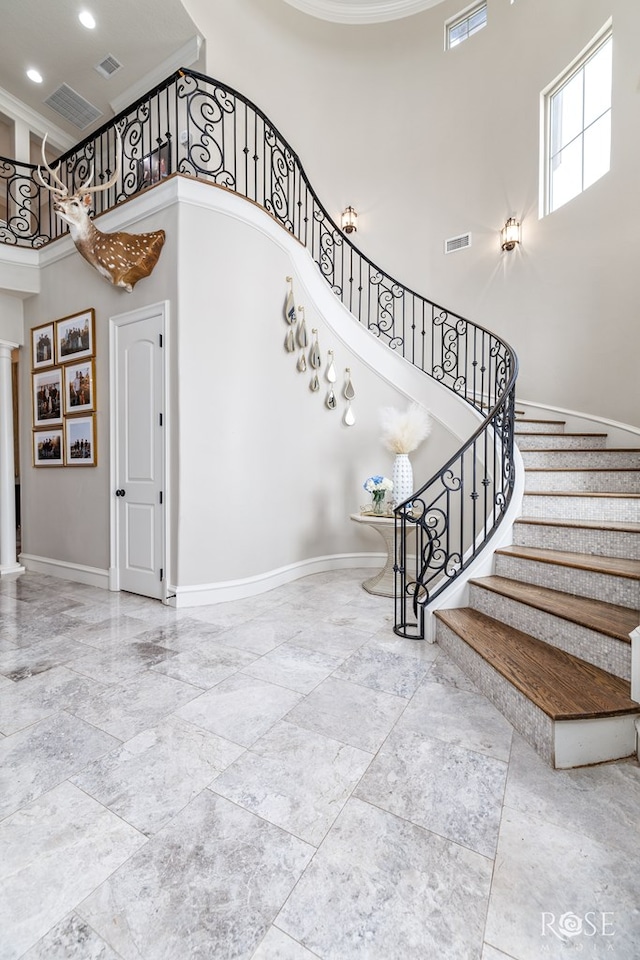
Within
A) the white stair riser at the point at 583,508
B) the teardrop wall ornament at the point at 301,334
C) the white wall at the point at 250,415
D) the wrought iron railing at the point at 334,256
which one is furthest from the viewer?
the teardrop wall ornament at the point at 301,334

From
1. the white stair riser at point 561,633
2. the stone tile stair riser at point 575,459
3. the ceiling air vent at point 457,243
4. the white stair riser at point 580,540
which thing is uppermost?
the ceiling air vent at point 457,243

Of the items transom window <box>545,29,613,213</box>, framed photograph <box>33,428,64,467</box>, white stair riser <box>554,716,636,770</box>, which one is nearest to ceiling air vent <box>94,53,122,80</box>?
framed photograph <box>33,428,64,467</box>

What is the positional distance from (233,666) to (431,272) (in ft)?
19.4

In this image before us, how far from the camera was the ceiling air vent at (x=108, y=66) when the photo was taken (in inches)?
193

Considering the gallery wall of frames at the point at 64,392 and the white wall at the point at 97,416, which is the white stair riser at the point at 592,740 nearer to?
the white wall at the point at 97,416

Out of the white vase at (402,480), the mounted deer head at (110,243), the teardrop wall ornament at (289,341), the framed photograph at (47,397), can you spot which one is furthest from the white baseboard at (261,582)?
the mounted deer head at (110,243)

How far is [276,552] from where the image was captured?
413cm

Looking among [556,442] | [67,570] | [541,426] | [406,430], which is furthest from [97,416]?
[541,426]

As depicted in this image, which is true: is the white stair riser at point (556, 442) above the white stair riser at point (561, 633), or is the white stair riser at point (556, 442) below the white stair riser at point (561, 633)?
above

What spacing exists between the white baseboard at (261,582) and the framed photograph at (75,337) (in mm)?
2581

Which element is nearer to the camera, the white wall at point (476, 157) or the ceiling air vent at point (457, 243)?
the white wall at point (476, 157)

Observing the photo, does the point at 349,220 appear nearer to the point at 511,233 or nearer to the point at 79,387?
the point at 511,233

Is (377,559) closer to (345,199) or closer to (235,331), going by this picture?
(235,331)

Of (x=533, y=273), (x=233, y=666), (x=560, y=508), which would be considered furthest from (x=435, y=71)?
(x=233, y=666)
